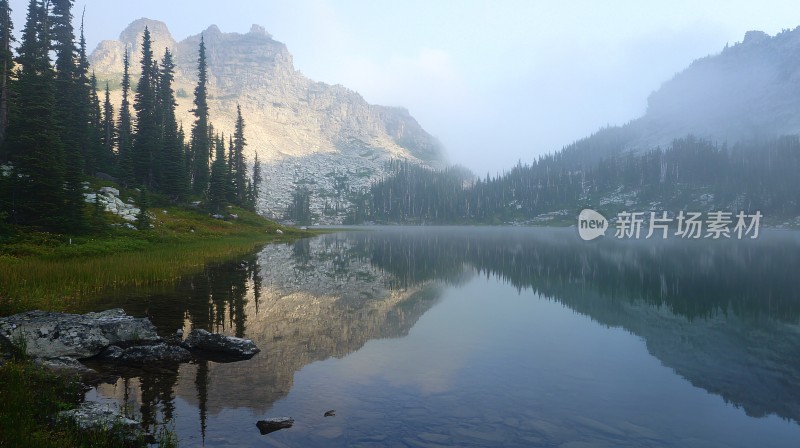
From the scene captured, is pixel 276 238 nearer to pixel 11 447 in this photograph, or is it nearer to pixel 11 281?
pixel 11 281

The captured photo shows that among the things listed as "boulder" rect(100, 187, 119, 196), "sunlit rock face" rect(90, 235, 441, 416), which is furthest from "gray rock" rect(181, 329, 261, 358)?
"boulder" rect(100, 187, 119, 196)

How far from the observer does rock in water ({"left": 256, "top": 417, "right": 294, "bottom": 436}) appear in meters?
10.7

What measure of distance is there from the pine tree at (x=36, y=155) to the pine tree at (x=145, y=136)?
25416 millimetres

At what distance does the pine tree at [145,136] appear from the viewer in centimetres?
7538

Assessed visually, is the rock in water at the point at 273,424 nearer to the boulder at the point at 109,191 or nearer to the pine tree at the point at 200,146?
the boulder at the point at 109,191

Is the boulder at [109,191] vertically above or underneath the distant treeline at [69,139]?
underneath

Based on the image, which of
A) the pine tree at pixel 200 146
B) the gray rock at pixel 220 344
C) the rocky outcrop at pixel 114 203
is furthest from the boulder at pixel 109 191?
the gray rock at pixel 220 344

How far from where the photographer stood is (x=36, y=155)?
38656 mm

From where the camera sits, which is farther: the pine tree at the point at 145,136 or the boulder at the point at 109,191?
the pine tree at the point at 145,136

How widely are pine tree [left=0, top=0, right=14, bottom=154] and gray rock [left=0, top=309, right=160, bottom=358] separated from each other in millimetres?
45900

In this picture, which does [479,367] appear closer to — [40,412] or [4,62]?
[40,412]

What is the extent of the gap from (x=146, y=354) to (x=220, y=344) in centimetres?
245

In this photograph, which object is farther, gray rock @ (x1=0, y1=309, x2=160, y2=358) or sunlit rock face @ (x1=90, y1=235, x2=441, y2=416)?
gray rock @ (x1=0, y1=309, x2=160, y2=358)

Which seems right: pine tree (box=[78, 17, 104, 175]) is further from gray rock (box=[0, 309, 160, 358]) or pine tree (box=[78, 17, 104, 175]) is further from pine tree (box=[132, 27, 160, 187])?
gray rock (box=[0, 309, 160, 358])
